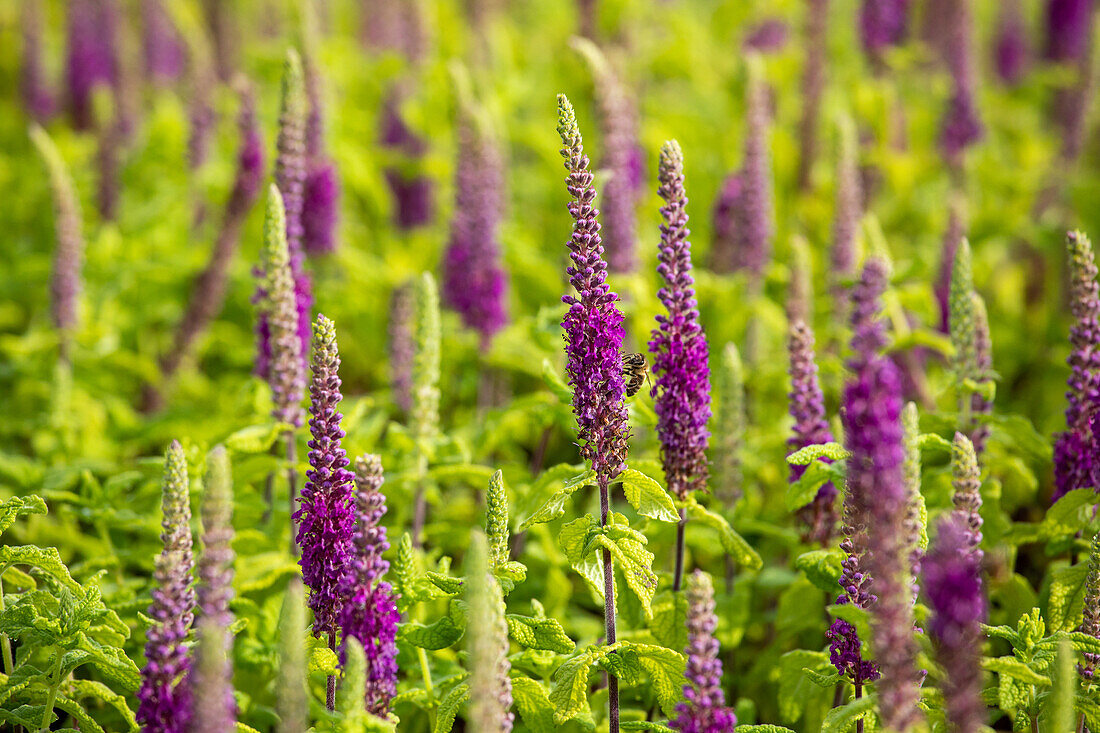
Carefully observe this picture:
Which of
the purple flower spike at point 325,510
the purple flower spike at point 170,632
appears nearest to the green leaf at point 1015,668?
the purple flower spike at point 325,510

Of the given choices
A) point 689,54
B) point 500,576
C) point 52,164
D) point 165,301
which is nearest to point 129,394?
point 165,301

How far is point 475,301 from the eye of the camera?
18.2 ft

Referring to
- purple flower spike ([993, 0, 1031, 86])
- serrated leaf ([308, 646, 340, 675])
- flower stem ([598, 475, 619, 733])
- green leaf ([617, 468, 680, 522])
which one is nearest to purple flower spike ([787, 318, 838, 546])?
green leaf ([617, 468, 680, 522])

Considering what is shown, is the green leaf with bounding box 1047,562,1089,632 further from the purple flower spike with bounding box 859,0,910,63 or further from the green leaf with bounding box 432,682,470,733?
the purple flower spike with bounding box 859,0,910,63

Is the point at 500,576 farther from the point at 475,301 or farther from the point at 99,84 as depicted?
the point at 99,84

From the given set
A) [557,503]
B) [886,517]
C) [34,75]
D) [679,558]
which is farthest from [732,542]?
[34,75]

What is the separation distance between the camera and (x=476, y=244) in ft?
18.7

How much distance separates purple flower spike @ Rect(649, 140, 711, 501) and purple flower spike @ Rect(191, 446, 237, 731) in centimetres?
149

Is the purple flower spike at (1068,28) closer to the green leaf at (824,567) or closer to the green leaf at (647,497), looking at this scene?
the green leaf at (824,567)

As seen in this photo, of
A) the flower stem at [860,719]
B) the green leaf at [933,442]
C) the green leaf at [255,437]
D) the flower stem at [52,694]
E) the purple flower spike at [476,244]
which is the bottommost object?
the flower stem at [52,694]

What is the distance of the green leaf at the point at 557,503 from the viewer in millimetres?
3010

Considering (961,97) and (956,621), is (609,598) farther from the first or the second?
(961,97)

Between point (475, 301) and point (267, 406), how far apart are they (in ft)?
4.95

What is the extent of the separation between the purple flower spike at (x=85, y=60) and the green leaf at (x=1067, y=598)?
8.27 m
